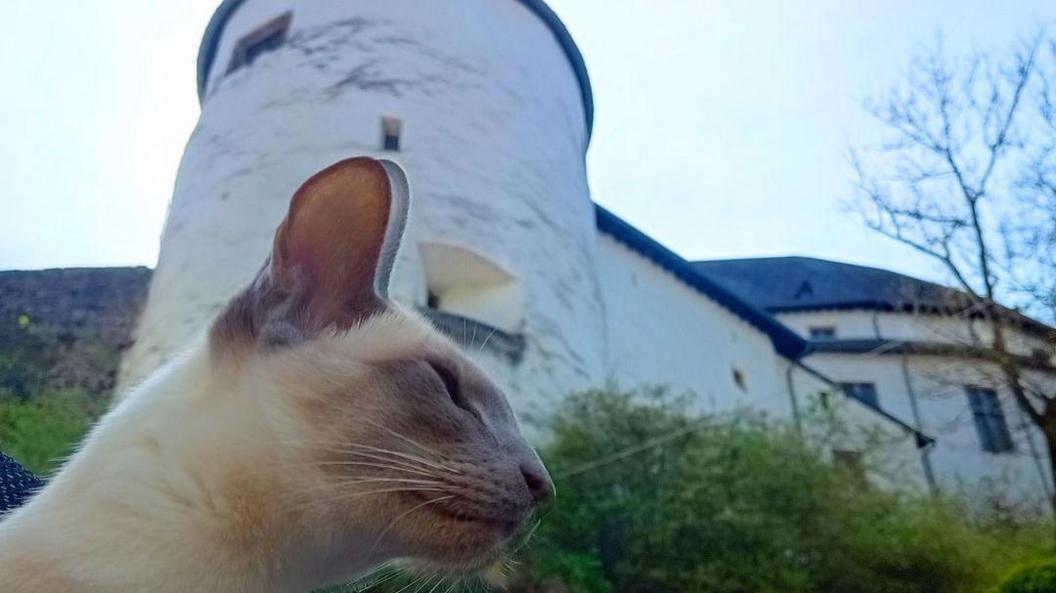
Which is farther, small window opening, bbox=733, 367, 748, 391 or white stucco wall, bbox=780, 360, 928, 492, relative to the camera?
small window opening, bbox=733, 367, 748, 391

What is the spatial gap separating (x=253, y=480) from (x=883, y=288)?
2144cm

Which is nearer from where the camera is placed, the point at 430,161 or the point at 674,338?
the point at 430,161

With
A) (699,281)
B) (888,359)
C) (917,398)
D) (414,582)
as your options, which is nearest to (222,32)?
(699,281)

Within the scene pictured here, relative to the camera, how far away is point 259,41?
920 centimetres

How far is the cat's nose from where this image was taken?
1248 mm

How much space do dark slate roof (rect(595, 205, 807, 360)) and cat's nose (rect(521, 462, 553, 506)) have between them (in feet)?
34.2

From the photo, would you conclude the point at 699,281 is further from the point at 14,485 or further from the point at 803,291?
the point at 14,485

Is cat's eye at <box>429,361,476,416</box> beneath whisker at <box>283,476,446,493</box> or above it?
above

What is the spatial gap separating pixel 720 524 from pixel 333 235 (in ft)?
17.2

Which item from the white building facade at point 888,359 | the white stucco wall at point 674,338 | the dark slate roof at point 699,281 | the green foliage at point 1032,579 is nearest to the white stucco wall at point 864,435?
the white stucco wall at point 674,338

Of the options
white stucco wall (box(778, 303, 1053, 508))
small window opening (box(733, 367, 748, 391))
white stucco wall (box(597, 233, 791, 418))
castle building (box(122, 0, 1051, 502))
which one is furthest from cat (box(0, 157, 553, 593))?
white stucco wall (box(778, 303, 1053, 508))

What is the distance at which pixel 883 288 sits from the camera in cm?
2053

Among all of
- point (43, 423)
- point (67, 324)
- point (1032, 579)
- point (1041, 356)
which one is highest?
point (67, 324)

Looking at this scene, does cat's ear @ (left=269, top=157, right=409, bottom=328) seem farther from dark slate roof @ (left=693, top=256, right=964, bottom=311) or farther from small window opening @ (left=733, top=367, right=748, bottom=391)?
dark slate roof @ (left=693, top=256, right=964, bottom=311)
